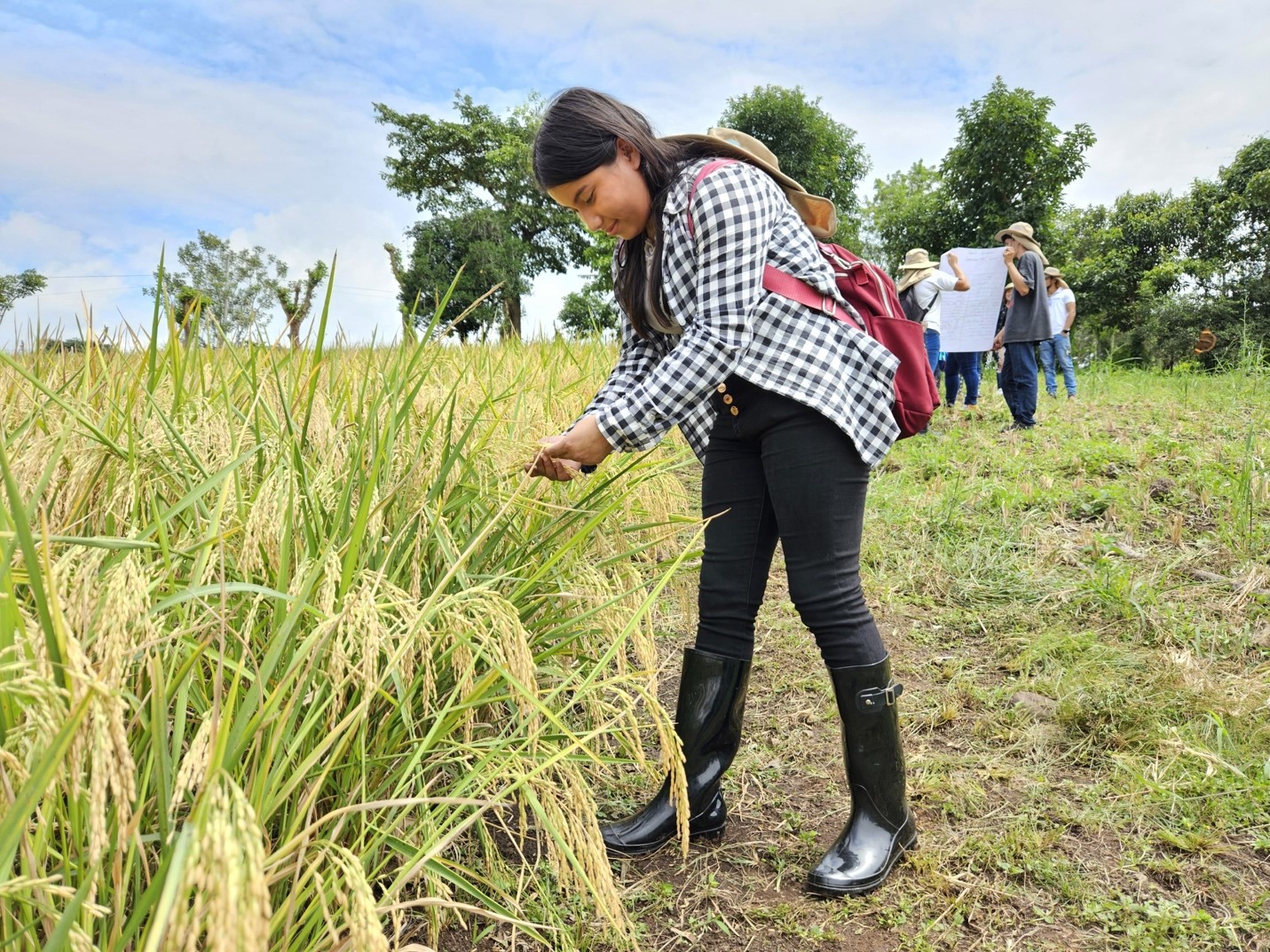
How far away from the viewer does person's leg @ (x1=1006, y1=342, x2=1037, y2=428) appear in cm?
565

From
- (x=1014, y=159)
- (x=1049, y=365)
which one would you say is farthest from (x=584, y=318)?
(x=1014, y=159)

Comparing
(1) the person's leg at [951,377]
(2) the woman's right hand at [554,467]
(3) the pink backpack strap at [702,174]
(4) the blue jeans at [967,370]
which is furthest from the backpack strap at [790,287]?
(1) the person's leg at [951,377]

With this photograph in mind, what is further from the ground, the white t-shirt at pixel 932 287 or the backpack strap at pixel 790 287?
the white t-shirt at pixel 932 287

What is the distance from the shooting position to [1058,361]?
8.03m

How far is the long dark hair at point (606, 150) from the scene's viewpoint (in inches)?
59.3

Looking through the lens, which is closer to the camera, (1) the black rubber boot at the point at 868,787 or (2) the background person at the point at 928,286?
(1) the black rubber boot at the point at 868,787

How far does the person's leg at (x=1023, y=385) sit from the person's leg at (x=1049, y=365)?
2.09 m

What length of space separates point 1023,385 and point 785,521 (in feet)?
15.7

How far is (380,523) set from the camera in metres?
1.34

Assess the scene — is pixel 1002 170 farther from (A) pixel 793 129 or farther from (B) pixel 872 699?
(B) pixel 872 699

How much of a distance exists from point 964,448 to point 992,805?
361 centimetres

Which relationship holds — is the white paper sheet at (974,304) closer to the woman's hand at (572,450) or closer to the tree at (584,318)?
the tree at (584,318)

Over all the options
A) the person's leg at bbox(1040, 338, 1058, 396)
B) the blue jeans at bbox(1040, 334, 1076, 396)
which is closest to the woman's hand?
the blue jeans at bbox(1040, 334, 1076, 396)

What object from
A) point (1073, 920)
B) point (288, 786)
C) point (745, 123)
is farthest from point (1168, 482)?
point (745, 123)
